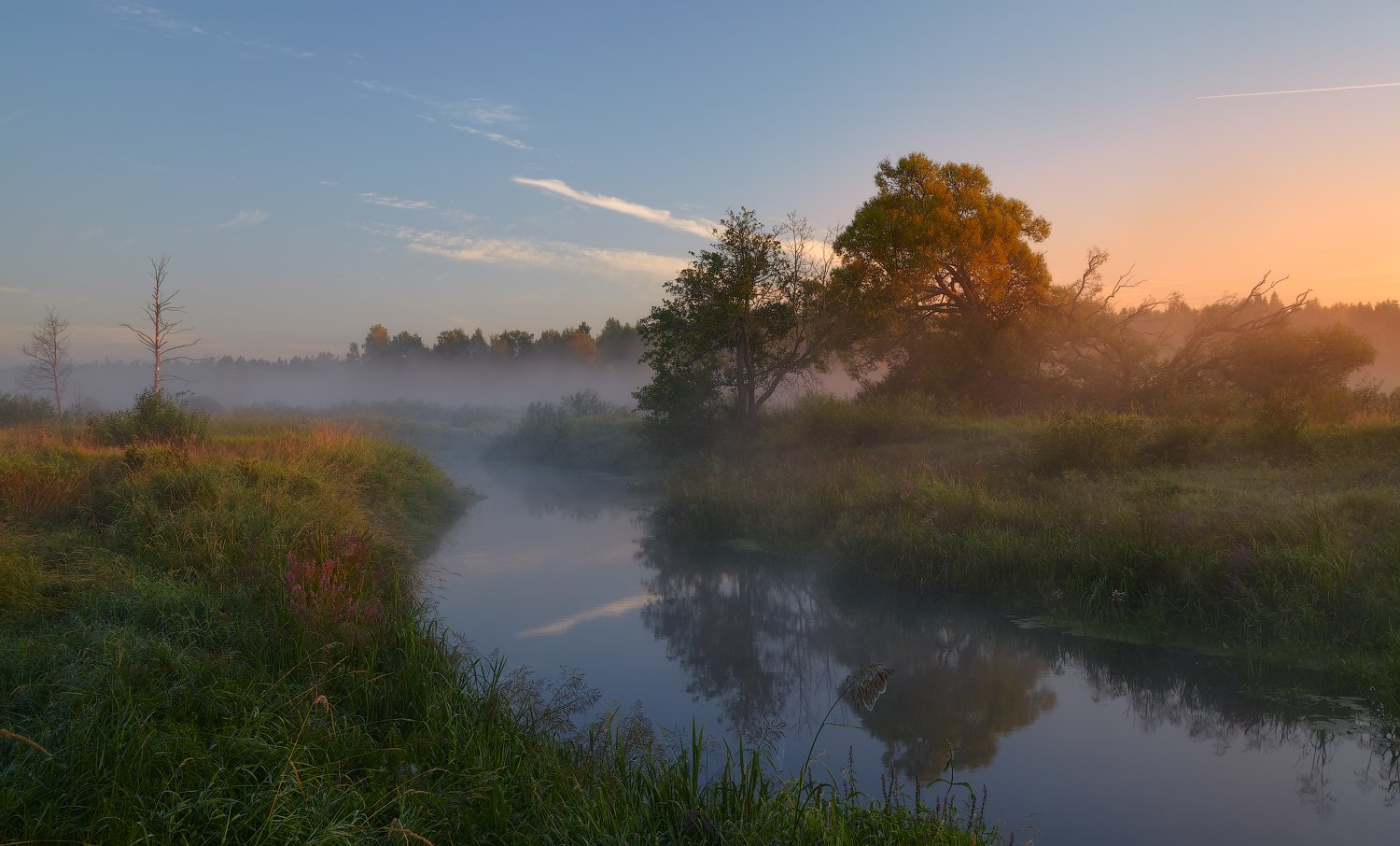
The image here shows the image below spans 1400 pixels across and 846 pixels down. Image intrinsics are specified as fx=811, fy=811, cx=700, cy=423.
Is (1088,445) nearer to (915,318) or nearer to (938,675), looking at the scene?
(938,675)

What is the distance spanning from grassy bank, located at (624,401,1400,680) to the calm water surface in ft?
1.73

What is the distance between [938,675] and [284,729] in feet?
19.2

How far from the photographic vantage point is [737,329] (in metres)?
21.4

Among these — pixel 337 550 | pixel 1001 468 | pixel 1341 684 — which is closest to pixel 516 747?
pixel 337 550

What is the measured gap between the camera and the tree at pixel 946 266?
22031mm

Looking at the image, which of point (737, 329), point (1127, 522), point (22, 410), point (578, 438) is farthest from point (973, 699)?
point (22, 410)

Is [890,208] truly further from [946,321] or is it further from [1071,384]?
[1071,384]

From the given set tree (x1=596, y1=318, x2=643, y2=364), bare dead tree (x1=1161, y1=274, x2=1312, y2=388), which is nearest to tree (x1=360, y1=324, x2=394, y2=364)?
tree (x1=596, y1=318, x2=643, y2=364)

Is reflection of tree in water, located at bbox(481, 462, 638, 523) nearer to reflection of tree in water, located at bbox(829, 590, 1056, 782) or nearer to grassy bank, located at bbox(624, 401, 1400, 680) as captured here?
grassy bank, located at bbox(624, 401, 1400, 680)

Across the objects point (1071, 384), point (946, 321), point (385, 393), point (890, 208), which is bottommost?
point (385, 393)

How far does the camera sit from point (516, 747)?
199 inches

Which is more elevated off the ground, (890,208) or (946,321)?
(890,208)

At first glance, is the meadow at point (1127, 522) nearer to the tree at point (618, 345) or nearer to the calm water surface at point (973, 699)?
the calm water surface at point (973, 699)

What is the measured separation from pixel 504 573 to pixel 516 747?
7813 mm
